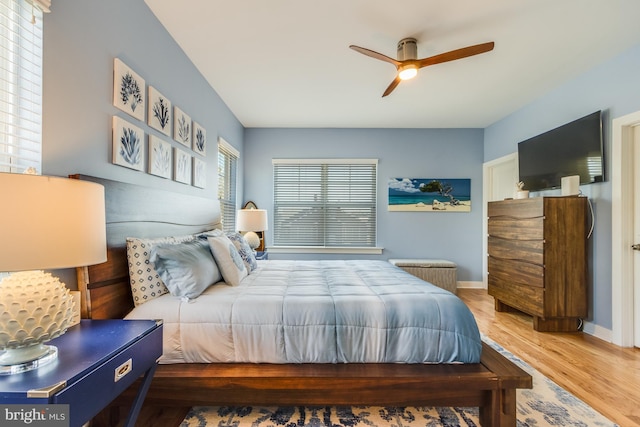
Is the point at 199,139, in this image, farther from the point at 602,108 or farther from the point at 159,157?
the point at 602,108

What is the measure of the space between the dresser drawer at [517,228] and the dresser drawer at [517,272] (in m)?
0.29

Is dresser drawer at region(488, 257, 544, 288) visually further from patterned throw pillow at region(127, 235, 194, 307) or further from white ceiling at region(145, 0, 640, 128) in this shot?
patterned throw pillow at region(127, 235, 194, 307)

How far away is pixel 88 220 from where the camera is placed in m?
0.95

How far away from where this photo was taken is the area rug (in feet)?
5.23

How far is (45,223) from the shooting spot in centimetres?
84

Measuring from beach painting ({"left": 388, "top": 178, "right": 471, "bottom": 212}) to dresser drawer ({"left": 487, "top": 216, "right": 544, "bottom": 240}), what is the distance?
1008mm

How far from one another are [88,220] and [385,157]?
14.1 feet

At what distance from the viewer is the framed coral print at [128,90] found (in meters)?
1.74

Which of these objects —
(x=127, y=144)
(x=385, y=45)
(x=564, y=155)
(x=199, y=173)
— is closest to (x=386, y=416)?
(x=127, y=144)

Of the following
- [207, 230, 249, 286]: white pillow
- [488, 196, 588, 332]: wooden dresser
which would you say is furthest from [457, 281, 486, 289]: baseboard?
[207, 230, 249, 286]: white pillow

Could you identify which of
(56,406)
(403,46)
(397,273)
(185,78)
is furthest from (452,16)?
(56,406)

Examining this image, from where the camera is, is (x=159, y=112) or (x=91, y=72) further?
(x=159, y=112)

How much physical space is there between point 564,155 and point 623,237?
990 millimetres

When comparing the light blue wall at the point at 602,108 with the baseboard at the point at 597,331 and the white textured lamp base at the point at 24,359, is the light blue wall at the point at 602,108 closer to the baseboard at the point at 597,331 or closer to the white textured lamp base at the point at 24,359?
the baseboard at the point at 597,331
